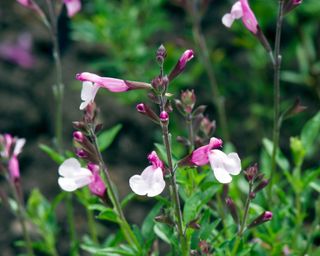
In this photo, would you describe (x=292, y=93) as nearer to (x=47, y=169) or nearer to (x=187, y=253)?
(x=47, y=169)

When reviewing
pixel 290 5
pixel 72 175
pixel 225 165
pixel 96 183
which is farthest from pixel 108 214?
pixel 290 5

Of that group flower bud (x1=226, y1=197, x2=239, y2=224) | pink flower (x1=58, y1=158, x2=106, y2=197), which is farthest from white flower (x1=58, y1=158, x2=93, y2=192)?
flower bud (x1=226, y1=197, x2=239, y2=224)

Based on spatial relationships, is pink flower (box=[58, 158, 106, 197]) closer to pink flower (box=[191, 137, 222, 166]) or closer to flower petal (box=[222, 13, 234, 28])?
pink flower (box=[191, 137, 222, 166])

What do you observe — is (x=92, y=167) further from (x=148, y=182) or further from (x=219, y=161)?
(x=219, y=161)

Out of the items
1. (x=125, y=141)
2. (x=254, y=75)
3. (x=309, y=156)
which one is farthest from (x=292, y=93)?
(x=125, y=141)

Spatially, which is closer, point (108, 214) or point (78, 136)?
point (78, 136)

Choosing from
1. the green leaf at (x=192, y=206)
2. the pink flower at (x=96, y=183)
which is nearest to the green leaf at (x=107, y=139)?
the pink flower at (x=96, y=183)

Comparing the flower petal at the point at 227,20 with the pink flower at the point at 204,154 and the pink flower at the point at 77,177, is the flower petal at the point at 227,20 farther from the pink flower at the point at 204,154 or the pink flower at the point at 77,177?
the pink flower at the point at 77,177
